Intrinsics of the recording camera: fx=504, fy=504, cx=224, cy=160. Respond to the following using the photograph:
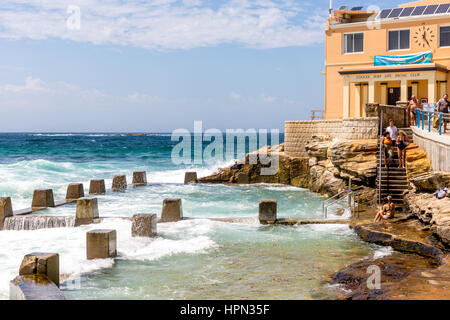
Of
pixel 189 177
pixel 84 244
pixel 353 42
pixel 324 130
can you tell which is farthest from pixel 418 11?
pixel 84 244

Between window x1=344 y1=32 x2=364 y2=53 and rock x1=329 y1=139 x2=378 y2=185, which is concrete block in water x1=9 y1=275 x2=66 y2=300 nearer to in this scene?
rock x1=329 y1=139 x2=378 y2=185

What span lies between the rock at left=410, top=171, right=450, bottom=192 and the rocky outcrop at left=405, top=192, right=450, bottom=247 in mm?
265

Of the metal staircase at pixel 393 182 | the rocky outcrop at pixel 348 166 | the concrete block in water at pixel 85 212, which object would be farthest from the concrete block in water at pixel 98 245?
the rocky outcrop at pixel 348 166

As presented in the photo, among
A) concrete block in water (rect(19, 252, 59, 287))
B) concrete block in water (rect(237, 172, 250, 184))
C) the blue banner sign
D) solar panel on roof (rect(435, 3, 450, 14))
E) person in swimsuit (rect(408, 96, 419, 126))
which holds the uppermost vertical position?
solar panel on roof (rect(435, 3, 450, 14))

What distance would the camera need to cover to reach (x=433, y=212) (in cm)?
1311

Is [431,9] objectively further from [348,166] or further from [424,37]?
[348,166]

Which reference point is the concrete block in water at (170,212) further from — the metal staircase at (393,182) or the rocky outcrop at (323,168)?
the rocky outcrop at (323,168)

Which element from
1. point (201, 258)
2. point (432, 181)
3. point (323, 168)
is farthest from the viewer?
point (323, 168)

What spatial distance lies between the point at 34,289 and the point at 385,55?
2858 cm

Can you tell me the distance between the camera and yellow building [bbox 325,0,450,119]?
30.5 meters

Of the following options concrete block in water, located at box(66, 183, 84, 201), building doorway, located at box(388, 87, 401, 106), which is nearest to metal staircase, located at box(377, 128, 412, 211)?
concrete block in water, located at box(66, 183, 84, 201)

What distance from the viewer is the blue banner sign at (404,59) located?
1215 inches

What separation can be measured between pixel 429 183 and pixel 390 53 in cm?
1881
